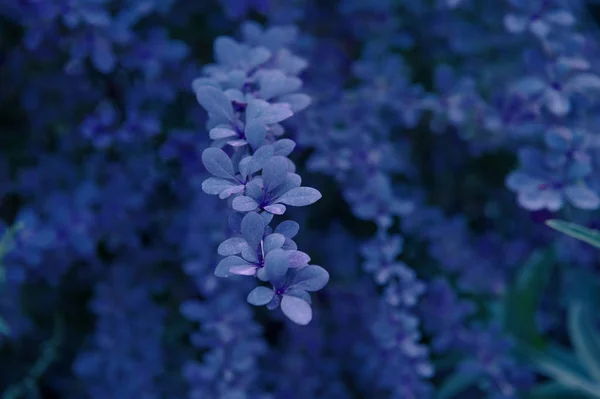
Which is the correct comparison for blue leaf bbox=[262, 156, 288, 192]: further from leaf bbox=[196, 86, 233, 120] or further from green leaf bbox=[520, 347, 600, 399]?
green leaf bbox=[520, 347, 600, 399]

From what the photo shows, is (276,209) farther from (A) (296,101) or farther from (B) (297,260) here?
(A) (296,101)

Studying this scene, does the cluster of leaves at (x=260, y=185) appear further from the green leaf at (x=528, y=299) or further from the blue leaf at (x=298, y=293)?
the green leaf at (x=528, y=299)

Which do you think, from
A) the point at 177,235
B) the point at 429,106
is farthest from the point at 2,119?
the point at 429,106

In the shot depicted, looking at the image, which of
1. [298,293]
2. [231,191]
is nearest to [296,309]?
[298,293]

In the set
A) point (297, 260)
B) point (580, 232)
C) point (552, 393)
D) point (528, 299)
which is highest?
point (297, 260)

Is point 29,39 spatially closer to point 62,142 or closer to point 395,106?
point 62,142

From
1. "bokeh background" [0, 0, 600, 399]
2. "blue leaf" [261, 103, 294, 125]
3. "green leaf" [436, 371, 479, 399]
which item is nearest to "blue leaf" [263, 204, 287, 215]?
"blue leaf" [261, 103, 294, 125]
